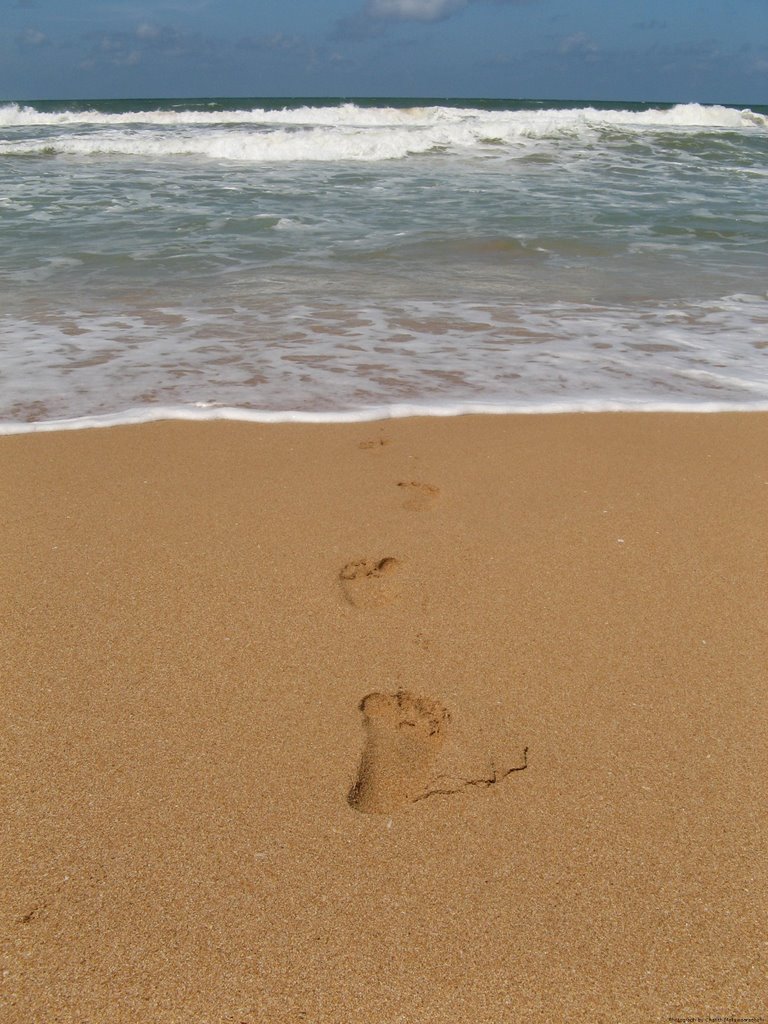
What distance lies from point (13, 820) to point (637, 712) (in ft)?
4.46

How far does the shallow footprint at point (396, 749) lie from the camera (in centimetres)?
164

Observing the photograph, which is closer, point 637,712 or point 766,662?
point 637,712

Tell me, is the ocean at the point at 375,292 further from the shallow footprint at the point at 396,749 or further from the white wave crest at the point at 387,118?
the white wave crest at the point at 387,118

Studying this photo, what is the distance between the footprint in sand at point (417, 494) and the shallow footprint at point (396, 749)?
0.97 m

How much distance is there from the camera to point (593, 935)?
54.6 inches

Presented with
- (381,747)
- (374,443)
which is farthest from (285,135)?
(381,747)

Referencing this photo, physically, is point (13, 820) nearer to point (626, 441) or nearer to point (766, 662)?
point (766, 662)

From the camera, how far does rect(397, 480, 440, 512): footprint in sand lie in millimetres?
2777

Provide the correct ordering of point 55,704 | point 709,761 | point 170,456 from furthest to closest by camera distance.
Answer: point 170,456, point 55,704, point 709,761

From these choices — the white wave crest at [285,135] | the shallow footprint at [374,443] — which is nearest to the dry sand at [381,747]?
the shallow footprint at [374,443]

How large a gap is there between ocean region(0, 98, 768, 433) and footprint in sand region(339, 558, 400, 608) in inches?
51.0

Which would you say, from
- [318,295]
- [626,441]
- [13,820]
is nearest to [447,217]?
[318,295]

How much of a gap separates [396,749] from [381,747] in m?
0.03

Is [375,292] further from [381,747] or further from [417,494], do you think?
[381,747]
